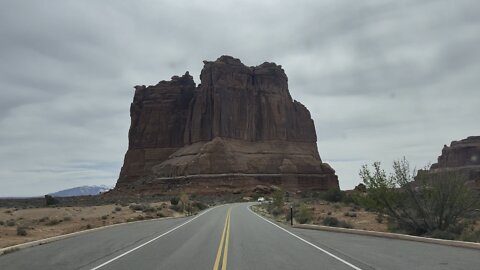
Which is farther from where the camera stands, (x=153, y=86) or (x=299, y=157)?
(x=153, y=86)

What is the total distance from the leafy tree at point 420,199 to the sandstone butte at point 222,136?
103024 millimetres

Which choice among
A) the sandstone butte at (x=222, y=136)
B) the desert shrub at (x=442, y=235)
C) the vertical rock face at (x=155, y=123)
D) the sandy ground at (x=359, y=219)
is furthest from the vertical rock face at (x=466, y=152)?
the desert shrub at (x=442, y=235)

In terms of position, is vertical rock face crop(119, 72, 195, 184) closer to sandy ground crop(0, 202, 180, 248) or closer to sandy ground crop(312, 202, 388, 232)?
sandy ground crop(0, 202, 180, 248)

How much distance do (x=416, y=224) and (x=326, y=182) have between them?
12472 centimetres

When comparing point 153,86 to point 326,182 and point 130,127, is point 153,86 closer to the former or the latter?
point 130,127

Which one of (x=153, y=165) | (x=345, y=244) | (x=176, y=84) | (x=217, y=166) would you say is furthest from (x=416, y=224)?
(x=176, y=84)

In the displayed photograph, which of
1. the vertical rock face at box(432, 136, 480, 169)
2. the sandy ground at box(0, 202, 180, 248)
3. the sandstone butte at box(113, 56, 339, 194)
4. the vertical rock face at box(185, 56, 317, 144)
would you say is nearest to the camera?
the sandy ground at box(0, 202, 180, 248)

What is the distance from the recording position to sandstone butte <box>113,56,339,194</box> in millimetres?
133500

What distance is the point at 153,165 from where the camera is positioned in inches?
6048

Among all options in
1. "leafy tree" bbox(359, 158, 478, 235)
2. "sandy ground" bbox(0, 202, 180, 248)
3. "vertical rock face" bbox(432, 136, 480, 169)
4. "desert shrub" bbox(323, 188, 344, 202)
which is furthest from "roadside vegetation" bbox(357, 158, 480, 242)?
"vertical rock face" bbox(432, 136, 480, 169)

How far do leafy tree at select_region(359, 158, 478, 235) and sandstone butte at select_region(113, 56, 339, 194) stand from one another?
10302 cm

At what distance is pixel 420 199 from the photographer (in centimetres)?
2223

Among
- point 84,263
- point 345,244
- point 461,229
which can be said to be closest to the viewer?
point 84,263

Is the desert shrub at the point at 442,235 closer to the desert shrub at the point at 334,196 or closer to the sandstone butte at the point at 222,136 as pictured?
the desert shrub at the point at 334,196
